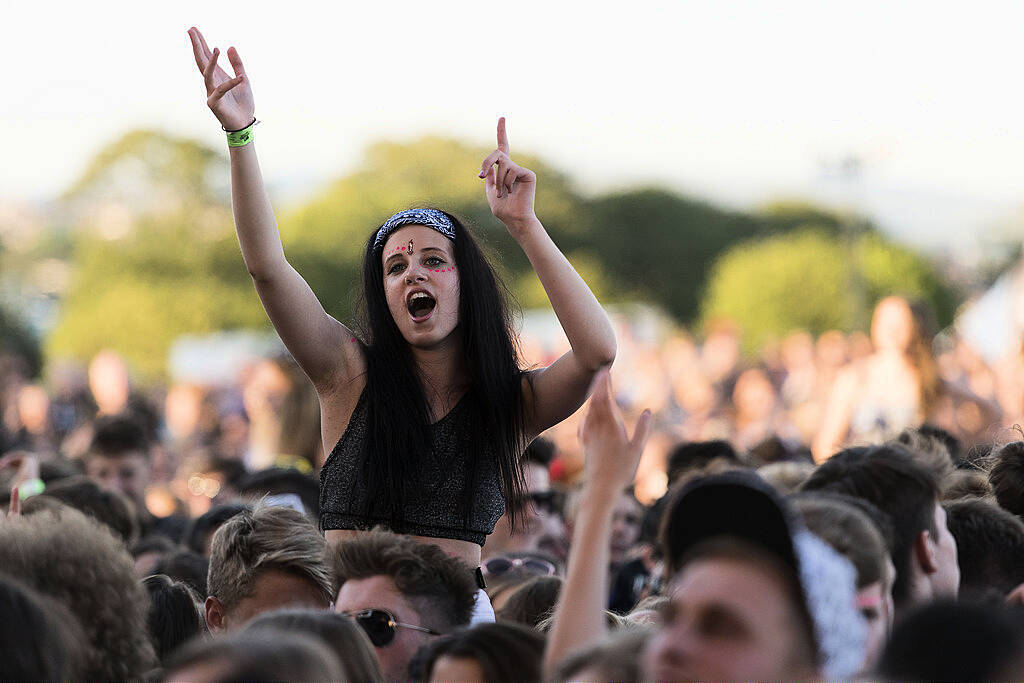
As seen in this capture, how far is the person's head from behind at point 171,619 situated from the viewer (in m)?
3.54

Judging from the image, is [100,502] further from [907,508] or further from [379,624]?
[907,508]

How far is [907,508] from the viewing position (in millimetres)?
2959

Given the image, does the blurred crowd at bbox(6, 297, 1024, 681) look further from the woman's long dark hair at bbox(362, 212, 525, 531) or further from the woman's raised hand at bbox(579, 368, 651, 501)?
the woman's long dark hair at bbox(362, 212, 525, 531)

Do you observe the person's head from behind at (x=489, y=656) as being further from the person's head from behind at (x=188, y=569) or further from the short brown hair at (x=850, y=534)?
the person's head from behind at (x=188, y=569)

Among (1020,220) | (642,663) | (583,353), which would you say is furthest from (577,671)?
(1020,220)

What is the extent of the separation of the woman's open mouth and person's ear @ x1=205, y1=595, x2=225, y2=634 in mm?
896

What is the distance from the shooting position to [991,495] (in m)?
4.17

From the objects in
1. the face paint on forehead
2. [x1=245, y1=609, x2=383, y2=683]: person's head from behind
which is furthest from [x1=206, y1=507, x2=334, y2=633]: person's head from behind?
[x1=245, y1=609, x2=383, y2=683]: person's head from behind

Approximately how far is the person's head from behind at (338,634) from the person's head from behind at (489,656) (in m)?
0.14

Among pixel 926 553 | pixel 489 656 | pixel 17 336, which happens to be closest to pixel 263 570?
pixel 489 656

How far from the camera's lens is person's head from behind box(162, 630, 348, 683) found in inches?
86.1

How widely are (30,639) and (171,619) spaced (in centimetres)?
138

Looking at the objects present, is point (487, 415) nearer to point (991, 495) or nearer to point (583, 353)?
point (583, 353)

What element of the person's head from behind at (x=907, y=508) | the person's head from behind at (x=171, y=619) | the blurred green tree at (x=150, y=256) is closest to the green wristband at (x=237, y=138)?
the person's head from behind at (x=171, y=619)
